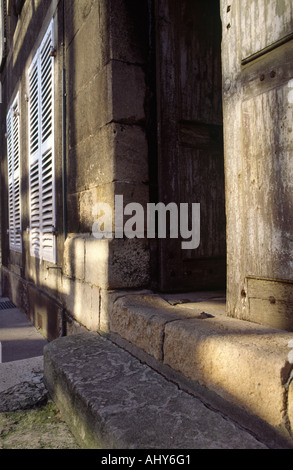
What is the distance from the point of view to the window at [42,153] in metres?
4.04

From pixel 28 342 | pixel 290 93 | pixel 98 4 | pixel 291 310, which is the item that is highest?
pixel 98 4

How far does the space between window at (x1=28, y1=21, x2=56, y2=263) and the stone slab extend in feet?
7.03

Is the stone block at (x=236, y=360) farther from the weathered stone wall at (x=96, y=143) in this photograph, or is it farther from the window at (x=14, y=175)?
the window at (x=14, y=175)

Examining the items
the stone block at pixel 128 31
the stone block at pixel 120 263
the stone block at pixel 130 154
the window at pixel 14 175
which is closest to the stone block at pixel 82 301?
the stone block at pixel 120 263

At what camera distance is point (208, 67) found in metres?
2.88

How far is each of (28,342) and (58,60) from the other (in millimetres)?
3096

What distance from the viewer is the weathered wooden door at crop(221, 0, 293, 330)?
1.45m

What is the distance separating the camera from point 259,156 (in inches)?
62.0

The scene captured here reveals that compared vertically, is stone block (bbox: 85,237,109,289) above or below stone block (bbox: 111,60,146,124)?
below

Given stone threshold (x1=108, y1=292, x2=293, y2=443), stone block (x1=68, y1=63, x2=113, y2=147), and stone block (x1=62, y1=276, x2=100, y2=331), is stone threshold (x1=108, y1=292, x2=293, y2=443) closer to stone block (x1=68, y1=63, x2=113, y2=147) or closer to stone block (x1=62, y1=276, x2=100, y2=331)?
stone block (x1=62, y1=276, x2=100, y2=331)

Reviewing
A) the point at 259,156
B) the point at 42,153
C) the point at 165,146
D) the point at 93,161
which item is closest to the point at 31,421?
the point at 259,156

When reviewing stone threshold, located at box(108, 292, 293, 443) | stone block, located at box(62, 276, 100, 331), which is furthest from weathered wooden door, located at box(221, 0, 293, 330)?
stone block, located at box(62, 276, 100, 331)

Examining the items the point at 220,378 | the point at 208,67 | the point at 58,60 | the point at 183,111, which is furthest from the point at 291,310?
the point at 58,60

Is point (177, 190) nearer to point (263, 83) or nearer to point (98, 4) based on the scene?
point (263, 83)
